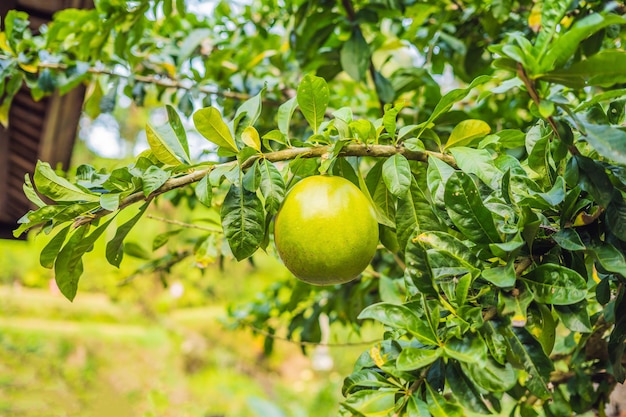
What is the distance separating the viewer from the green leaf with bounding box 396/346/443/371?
334 mm

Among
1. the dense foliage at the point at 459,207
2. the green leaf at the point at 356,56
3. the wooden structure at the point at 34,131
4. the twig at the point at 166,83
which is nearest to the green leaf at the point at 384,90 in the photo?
the green leaf at the point at 356,56

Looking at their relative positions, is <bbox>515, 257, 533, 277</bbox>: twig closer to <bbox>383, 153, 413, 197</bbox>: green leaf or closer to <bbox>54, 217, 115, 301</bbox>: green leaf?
<bbox>383, 153, 413, 197</bbox>: green leaf

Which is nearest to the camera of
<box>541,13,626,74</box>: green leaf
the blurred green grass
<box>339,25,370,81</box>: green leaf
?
<box>541,13,626,74</box>: green leaf

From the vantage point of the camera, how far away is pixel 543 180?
1.46 feet

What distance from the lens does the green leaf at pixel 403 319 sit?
1.16 ft

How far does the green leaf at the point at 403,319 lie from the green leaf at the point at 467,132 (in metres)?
0.20

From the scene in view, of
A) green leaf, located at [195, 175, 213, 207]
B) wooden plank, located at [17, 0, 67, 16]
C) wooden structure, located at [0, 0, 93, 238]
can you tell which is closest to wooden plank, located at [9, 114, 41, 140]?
wooden structure, located at [0, 0, 93, 238]

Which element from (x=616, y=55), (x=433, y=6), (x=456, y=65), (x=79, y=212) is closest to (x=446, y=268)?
(x=616, y=55)

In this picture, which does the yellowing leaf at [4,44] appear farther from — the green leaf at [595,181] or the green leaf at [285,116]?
the green leaf at [595,181]

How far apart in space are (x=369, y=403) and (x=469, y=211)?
0.51 feet

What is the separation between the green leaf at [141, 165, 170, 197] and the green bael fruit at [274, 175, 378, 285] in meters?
0.11

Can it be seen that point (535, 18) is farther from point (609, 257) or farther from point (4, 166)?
point (4, 166)

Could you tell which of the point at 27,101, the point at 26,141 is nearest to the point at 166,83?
the point at 27,101

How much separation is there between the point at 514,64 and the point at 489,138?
0.17 meters
